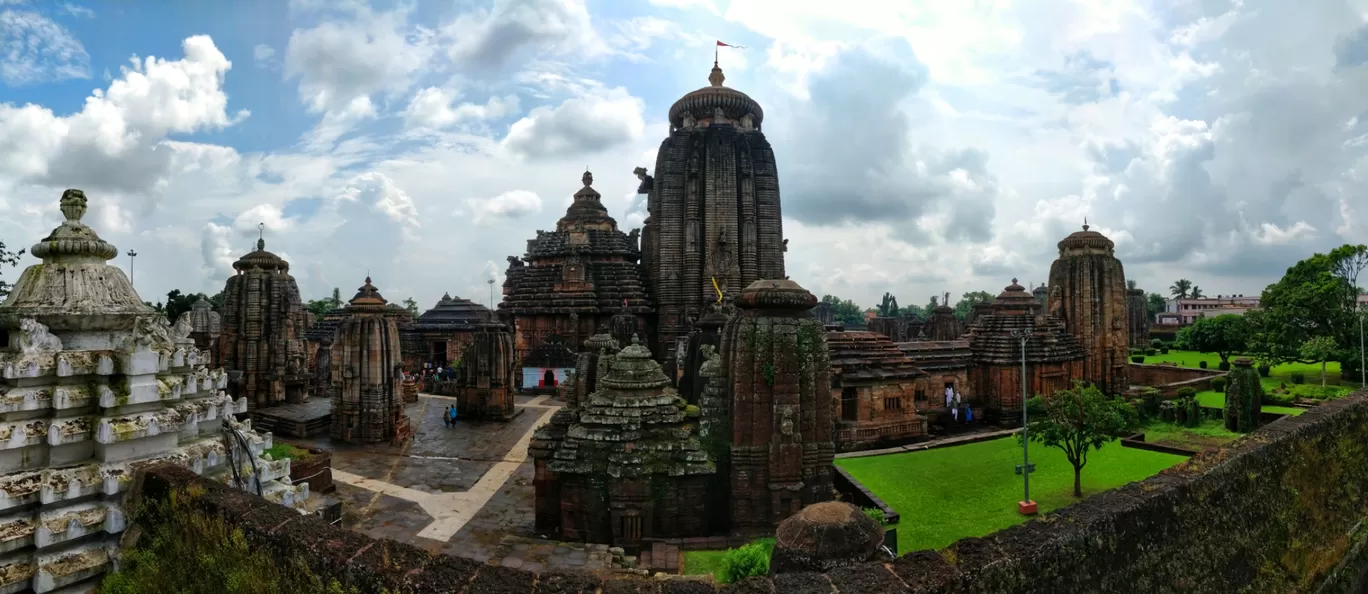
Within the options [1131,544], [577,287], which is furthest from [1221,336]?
[1131,544]

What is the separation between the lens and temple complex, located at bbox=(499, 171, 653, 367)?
123 feet

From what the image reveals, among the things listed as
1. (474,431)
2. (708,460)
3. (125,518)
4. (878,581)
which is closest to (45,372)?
(125,518)

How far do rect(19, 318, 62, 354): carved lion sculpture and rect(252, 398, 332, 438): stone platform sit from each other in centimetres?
2287

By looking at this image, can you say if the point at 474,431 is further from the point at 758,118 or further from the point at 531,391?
the point at 758,118

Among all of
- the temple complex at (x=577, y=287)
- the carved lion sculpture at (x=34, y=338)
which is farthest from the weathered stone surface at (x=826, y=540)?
the temple complex at (x=577, y=287)

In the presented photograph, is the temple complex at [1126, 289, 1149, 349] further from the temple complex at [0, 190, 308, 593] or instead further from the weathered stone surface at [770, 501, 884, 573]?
the temple complex at [0, 190, 308, 593]

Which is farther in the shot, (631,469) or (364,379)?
(364,379)

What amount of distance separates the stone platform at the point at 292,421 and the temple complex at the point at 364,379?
6.27 feet

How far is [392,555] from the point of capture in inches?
181

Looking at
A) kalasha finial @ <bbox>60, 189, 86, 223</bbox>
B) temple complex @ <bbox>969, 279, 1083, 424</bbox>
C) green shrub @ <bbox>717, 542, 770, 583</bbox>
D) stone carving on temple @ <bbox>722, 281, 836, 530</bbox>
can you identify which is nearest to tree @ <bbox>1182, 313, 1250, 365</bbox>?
temple complex @ <bbox>969, 279, 1083, 424</bbox>

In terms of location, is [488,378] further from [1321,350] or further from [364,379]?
[1321,350]

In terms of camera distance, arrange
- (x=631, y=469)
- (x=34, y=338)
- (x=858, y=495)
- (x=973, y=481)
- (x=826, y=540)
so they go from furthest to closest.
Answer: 1. (x=973, y=481)
2. (x=858, y=495)
3. (x=631, y=469)
4. (x=826, y=540)
5. (x=34, y=338)

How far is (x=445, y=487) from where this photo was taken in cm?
1856

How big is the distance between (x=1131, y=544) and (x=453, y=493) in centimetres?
1597
